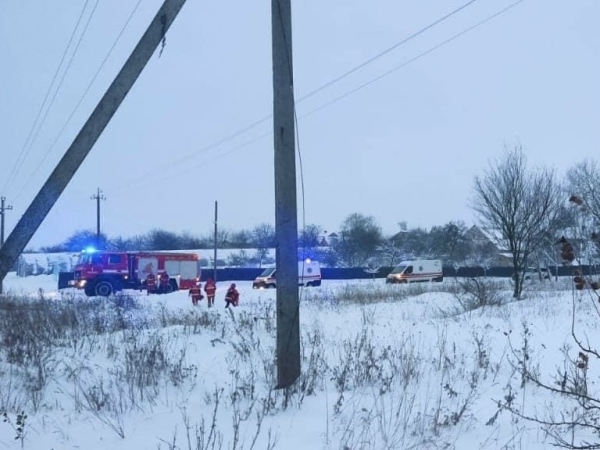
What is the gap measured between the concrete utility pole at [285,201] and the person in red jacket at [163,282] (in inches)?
1051

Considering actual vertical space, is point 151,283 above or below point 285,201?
below

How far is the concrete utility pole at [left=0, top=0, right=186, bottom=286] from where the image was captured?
15.0ft

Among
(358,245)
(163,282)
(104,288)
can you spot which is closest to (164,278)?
(163,282)

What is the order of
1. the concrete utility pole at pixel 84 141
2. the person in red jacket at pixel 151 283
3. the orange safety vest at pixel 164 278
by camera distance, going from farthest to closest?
the orange safety vest at pixel 164 278, the person in red jacket at pixel 151 283, the concrete utility pole at pixel 84 141

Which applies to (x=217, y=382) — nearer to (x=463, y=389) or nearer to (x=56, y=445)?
(x=56, y=445)

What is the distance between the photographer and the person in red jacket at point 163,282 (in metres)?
31.3

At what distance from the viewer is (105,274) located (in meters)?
31.0

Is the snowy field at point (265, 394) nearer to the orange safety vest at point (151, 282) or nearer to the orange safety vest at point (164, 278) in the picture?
the orange safety vest at point (151, 282)

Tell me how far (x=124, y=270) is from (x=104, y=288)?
1617 mm

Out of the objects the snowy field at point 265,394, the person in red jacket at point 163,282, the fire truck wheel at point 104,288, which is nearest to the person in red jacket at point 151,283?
the person in red jacket at point 163,282

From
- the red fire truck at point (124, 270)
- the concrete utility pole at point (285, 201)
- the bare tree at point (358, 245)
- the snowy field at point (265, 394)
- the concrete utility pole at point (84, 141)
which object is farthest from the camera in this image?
the bare tree at point (358, 245)

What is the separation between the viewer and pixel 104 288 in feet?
101

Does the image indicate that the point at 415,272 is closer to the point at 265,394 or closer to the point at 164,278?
the point at 164,278

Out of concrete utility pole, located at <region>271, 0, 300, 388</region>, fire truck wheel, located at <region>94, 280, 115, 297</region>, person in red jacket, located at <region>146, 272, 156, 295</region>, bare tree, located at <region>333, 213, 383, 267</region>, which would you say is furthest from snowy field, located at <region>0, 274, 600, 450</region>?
bare tree, located at <region>333, 213, 383, 267</region>
